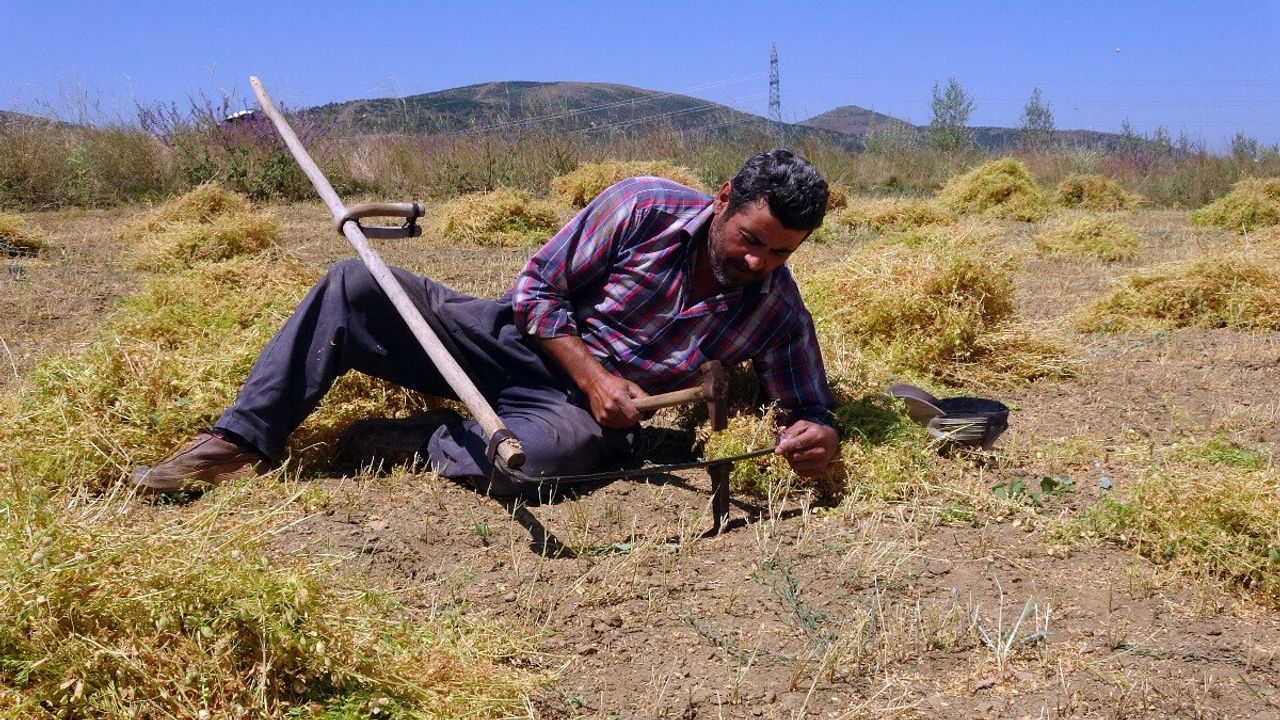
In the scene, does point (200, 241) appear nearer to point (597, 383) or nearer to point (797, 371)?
point (597, 383)

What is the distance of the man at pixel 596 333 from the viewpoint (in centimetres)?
338

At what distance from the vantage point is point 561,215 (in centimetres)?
1095

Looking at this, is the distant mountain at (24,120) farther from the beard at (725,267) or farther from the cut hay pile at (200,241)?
the beard at (725,267)

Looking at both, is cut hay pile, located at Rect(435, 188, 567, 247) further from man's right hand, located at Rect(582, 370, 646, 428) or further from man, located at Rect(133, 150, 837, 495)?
man's right hand, located at Rect(582, 370, 646, 428)

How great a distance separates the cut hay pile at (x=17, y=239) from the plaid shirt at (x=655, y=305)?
5754 mm

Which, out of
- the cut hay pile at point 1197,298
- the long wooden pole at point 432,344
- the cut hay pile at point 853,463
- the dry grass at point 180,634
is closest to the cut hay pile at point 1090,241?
the cut hay pile at point 1197,298

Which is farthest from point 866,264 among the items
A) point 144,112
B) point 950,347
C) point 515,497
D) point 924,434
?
point 144,112

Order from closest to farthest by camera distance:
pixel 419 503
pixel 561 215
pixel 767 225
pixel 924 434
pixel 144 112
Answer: pixel 767 225, pixel 419 503, pixel 924 434, pixel 561 215, pixel 144 112

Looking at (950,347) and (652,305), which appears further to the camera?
(950,347)

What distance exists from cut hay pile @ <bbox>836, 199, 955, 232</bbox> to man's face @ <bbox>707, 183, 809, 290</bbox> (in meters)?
7.12

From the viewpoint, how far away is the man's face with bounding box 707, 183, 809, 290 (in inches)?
128

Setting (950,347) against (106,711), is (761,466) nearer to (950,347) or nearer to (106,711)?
(950,347)

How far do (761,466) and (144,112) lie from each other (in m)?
12.1

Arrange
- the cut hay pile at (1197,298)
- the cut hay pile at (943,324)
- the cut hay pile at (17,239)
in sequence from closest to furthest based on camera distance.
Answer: the cut hay pile at (943,324), the cut hay pile at (1197,298), the cut hay pile at (17,239)
